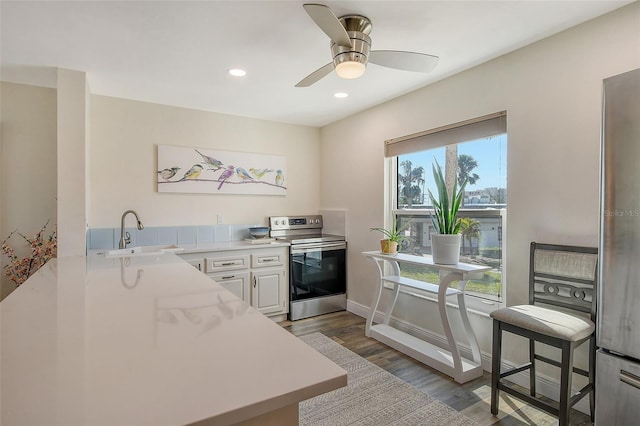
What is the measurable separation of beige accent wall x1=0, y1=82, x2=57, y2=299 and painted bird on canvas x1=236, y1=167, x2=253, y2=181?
170 centimetres

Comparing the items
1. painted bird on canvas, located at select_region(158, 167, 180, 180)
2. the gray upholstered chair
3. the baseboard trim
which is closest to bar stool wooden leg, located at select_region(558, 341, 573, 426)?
the gray upholstered chair

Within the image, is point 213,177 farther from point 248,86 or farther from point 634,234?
point 634,234

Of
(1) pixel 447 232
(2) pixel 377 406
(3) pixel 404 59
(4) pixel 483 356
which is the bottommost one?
(2) pixel 377 406

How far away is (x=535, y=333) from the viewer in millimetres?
1806

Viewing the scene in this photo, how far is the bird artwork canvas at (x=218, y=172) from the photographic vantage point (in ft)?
11.5

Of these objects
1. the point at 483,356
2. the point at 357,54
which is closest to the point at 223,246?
the point at 357,54

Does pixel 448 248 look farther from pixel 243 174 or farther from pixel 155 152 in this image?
pixel 155 152

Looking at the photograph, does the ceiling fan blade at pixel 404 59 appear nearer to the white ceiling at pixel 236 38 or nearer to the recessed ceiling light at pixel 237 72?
the white ceiling at pixel 236 38

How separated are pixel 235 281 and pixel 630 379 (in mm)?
2936

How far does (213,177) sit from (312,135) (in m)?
1.48

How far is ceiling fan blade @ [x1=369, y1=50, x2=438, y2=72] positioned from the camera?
6.43ft

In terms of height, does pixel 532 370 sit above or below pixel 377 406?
above

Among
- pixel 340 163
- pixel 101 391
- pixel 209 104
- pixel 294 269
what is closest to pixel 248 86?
pixel 209 104

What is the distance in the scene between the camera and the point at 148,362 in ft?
2.44
